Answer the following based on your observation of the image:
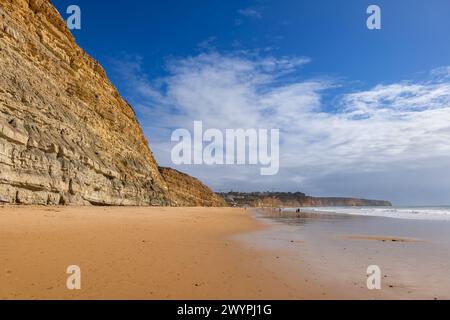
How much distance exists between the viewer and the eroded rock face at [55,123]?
18547mm

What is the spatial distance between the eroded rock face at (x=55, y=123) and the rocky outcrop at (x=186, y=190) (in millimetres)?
33293

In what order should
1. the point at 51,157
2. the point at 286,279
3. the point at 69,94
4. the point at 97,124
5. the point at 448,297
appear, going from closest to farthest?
the point at 448,297 < the point at 286,279 < the point at 51,157 < the point at 69,94 < the point at 97,124

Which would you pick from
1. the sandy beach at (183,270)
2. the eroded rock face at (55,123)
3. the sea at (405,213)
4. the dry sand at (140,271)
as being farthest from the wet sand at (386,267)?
the sea at (405,213)

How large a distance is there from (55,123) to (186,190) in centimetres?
5959

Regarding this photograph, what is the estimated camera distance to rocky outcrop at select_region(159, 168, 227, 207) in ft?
250

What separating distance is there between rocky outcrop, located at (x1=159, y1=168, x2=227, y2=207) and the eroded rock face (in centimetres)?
3329

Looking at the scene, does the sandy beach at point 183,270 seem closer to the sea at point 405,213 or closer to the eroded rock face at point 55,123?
the eroded rock face at point 55,123

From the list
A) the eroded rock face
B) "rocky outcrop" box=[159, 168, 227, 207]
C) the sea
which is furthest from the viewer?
"rocky outcrop" box=[159, 168, 227, 207]

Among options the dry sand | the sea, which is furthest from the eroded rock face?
the sea

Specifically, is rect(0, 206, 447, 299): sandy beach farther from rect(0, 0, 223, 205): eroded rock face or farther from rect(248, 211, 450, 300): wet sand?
rect(0, 0, 223, 205): eroded rock face
